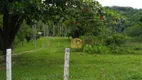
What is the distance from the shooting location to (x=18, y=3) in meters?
7.89

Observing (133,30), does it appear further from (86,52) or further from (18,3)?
(18,3)

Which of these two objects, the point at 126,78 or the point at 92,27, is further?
the point at 92,27

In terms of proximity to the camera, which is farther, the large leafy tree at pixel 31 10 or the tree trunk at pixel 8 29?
the tree trunk at pixel 8 29

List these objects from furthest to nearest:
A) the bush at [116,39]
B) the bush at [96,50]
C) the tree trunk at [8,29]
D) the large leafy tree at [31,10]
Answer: the bush at [116,39], the bush at [96,50], the tree trunk at [8,29], the large leafy tree at [31,10]

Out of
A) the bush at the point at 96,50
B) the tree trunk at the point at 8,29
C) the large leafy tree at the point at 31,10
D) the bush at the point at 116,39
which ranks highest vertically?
the large leafy tree at the point at 31,10

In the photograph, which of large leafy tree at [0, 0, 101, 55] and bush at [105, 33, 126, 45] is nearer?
large leafy tree at [0, 0, 101, 55]

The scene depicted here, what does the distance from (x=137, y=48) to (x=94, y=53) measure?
5299mm

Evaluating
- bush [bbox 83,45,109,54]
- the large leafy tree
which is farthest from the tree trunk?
bush [bbox 83,45,109,54]

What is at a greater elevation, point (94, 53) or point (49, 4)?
point (49, 4)

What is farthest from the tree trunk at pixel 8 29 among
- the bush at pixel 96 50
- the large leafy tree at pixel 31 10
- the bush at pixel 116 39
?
the bush at pixel 116 39

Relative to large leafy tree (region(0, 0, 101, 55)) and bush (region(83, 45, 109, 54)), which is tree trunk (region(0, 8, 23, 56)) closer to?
large leafy tree (region(0, 0, 101, 55))

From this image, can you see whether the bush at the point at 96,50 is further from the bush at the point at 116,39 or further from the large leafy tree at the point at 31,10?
the large leafy tree at the point at 31,10

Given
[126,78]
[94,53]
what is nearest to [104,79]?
[126,78]

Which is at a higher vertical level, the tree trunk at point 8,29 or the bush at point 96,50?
the tree trunk at point 8,29
